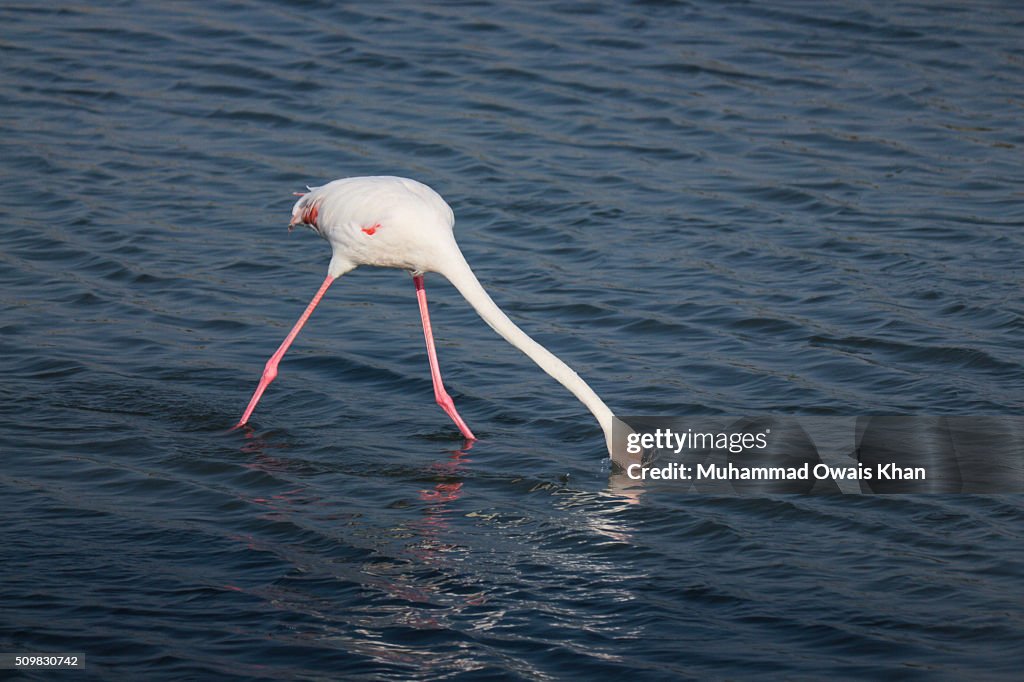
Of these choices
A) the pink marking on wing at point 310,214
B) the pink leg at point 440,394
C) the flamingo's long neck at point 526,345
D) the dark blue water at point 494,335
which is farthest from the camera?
the pink marking on wing at point 310,214

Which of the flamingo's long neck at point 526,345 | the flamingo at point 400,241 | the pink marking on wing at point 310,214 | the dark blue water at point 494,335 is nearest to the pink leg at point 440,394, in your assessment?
the flamingo at point 400,241

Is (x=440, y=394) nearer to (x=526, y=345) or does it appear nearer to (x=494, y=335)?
(x=526, y=345)

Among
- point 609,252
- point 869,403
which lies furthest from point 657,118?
point 869,403

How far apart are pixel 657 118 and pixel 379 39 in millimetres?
4152

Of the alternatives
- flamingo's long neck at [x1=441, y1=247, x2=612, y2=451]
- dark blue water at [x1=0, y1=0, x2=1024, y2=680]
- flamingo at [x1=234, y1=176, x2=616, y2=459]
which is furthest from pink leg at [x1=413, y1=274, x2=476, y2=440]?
flamingo's long neck at [x1=441, y1=247, x2=612, y2=451]

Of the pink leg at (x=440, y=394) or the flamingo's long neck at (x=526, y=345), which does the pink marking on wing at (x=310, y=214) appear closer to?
the pink leg at (x=440, y=394)

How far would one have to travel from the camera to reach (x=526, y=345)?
845 centimetres

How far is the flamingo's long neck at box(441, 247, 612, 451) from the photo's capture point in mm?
8234

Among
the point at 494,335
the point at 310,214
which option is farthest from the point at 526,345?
the point at 494,335

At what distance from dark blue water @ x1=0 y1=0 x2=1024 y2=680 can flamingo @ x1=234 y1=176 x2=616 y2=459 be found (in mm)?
626

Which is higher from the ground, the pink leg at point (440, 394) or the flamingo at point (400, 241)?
the flamingo at point (400, 241)

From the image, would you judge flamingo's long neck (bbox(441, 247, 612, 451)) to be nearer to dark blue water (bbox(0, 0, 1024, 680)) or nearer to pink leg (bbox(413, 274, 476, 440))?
dark blue water (bbox(0, 0, 1024, 680))

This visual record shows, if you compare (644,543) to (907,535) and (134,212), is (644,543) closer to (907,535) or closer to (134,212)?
(907,535)

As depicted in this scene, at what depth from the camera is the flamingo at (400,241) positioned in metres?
8.73
